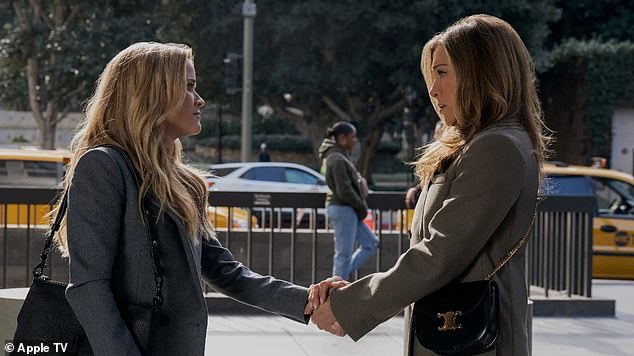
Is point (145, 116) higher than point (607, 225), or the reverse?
point (145, 116)

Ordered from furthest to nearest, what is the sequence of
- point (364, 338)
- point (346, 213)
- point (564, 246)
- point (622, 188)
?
point (622, 188) < point (346, 213) < point (564, 246) < point (364, 338)

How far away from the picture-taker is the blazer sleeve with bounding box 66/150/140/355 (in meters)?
3.14

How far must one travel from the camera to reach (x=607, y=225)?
1380cm

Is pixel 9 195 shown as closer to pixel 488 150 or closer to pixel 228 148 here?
pixel 488 150

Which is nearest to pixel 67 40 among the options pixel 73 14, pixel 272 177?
pixel 73 14

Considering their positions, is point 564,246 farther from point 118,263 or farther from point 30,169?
point 118,263

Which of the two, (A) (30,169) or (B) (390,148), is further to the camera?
(B) (390,148)

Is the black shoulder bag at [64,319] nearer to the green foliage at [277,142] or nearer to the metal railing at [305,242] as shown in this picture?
the metal railing at [305,242]

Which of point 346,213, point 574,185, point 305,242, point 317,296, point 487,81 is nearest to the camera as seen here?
point 487,81

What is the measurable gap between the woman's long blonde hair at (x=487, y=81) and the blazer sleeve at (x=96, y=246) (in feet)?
3.17

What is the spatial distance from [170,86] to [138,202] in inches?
14.7

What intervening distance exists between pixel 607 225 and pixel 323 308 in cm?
1052

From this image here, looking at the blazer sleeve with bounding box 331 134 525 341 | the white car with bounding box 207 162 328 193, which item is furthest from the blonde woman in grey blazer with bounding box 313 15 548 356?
the white car with bounding box 207 162 328 193

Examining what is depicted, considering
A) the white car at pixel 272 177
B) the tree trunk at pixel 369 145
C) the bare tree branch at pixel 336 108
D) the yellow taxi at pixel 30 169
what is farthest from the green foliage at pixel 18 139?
the yellow taxi at pixel 30 169
